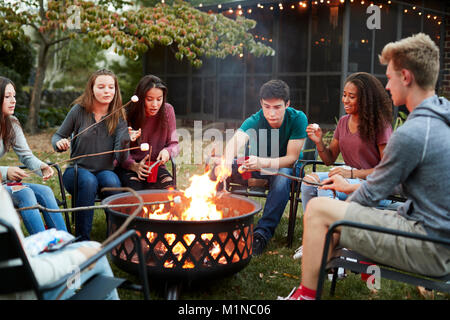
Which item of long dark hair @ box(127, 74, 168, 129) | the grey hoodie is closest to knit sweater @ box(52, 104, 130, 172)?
long dark hair @ box(127, 74, 168, 129)

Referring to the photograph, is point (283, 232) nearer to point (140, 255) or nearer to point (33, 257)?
point (140, 255)

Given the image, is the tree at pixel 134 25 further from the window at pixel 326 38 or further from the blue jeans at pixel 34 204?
the blue jeans at pixel 34 204

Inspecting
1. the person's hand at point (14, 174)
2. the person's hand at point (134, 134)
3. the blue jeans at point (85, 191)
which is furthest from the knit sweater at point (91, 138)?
the person's hand at point (14, 174)

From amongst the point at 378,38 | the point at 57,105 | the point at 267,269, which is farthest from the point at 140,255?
the point at 57,105

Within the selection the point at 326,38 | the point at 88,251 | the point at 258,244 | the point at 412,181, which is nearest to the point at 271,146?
the point at 258,244

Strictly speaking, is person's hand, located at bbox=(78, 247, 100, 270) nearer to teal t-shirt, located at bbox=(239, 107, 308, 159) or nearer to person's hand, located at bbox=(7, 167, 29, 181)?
person's hand, located at bbox=(7, 167, 29, 181)

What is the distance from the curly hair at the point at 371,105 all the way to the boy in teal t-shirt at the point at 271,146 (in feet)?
2.20

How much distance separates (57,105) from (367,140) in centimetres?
1490

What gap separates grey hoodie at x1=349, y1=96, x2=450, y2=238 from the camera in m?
2.04

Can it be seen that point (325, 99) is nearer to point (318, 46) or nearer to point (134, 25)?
point (318, 46)

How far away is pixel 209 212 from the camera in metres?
3.16

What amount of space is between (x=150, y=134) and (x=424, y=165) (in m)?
2.74

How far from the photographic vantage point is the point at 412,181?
6.99 feet

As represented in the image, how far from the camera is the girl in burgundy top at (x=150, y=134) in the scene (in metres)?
4.03
